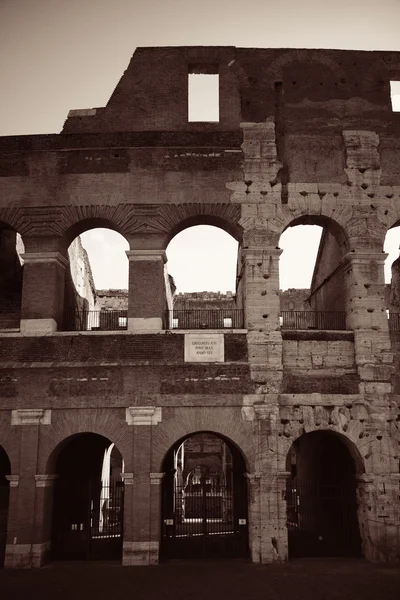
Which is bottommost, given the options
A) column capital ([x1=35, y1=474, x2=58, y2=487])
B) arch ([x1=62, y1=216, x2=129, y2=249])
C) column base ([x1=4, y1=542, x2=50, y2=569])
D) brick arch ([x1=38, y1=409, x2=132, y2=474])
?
column base ([x1=4, y1=542, x2=50, y2=569])

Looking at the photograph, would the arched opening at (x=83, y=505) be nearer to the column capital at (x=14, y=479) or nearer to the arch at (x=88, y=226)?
the column capital at (x=14, y=479)

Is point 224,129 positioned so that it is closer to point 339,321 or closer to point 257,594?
point 339,321

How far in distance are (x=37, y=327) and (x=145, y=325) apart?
239 cm

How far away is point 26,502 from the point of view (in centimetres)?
1237

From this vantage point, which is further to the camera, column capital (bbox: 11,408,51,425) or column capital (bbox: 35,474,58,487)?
column capital (bbox: 11,408,51,425)

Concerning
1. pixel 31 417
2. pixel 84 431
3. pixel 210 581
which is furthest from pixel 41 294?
pixel 210 581

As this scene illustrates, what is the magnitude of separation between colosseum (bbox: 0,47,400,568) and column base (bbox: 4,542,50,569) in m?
0.03

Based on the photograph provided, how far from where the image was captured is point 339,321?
15.2 m

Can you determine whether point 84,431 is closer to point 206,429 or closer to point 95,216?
point 206,429

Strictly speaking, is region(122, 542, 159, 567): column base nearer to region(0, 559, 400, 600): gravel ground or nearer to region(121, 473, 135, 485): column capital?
region(0, 559, 400, 600): gravel ground

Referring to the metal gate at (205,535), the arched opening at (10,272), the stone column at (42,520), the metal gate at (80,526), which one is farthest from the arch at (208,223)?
the metal gate at (80,526)

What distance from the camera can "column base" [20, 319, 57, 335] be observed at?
43.4 ft

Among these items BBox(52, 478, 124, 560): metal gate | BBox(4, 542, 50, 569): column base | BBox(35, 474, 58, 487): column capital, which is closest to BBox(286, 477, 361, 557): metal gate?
BBox(52, 478, 124, 560): metal gate

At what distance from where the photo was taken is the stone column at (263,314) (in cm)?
1295
